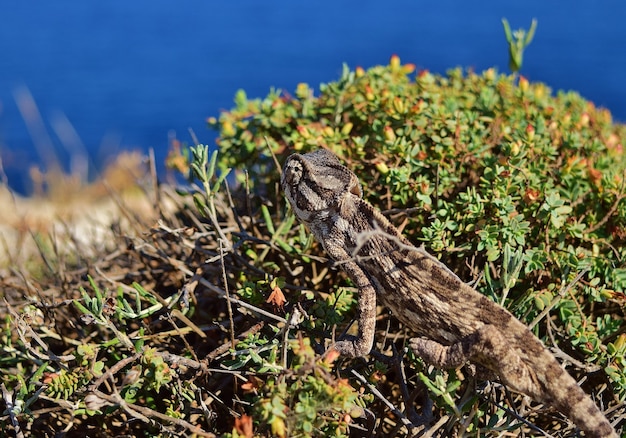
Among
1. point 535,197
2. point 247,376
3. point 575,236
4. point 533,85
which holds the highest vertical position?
point 533,85

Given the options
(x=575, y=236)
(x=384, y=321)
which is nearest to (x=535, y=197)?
(x=575, y=236)

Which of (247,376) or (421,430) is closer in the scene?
(421,430)

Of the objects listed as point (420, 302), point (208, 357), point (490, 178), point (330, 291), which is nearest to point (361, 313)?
point (420, 302)

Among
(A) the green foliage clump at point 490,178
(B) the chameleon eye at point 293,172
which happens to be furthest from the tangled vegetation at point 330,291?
(B) the chameleon eye at point 293,172

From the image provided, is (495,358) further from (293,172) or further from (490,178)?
(293,172)

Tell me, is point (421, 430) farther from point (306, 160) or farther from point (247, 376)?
point (306, 160)

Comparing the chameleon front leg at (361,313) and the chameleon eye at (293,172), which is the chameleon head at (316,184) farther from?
the chameleon front leg at (361,313)
